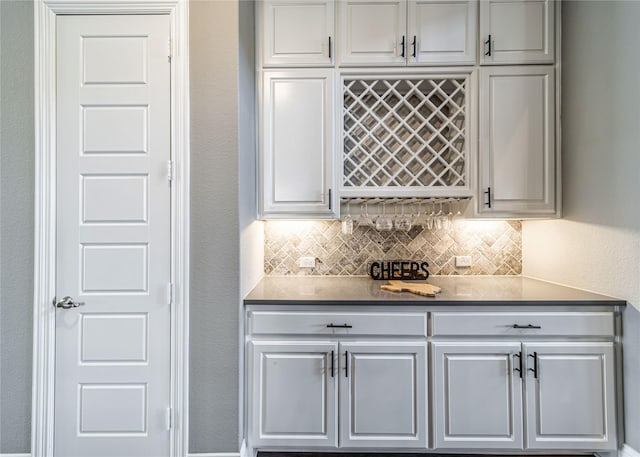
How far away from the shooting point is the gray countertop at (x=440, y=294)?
1.69 m

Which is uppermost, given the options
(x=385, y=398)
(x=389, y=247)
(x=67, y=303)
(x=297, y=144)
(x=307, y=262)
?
(x=297, y=144)

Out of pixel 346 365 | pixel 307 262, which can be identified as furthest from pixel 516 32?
pixel 346 365

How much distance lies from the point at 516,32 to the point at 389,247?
157 cm

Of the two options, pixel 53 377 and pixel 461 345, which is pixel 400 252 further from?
pixel 53 377

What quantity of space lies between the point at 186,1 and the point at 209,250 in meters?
1.27

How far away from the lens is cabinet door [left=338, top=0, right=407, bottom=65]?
6.58 ft

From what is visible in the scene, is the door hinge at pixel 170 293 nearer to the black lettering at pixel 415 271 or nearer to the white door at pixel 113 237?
the white door at pixel 113 237

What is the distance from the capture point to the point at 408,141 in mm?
2084

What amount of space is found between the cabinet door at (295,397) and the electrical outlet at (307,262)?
746 mm

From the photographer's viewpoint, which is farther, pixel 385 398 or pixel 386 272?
pixel 386 272

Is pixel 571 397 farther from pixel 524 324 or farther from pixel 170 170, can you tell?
pixel 170 170

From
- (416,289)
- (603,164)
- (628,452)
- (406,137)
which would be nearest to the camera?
(628,452)

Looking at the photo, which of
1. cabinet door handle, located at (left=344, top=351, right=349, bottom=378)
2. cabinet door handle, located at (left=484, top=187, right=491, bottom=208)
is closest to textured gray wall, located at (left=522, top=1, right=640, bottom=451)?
cabinet door handle, located at (left=484, top=187, right=491, bottom=208)

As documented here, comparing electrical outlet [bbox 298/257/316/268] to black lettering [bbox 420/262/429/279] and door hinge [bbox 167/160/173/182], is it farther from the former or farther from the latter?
door hinge [bbox 167/160/173/182]
